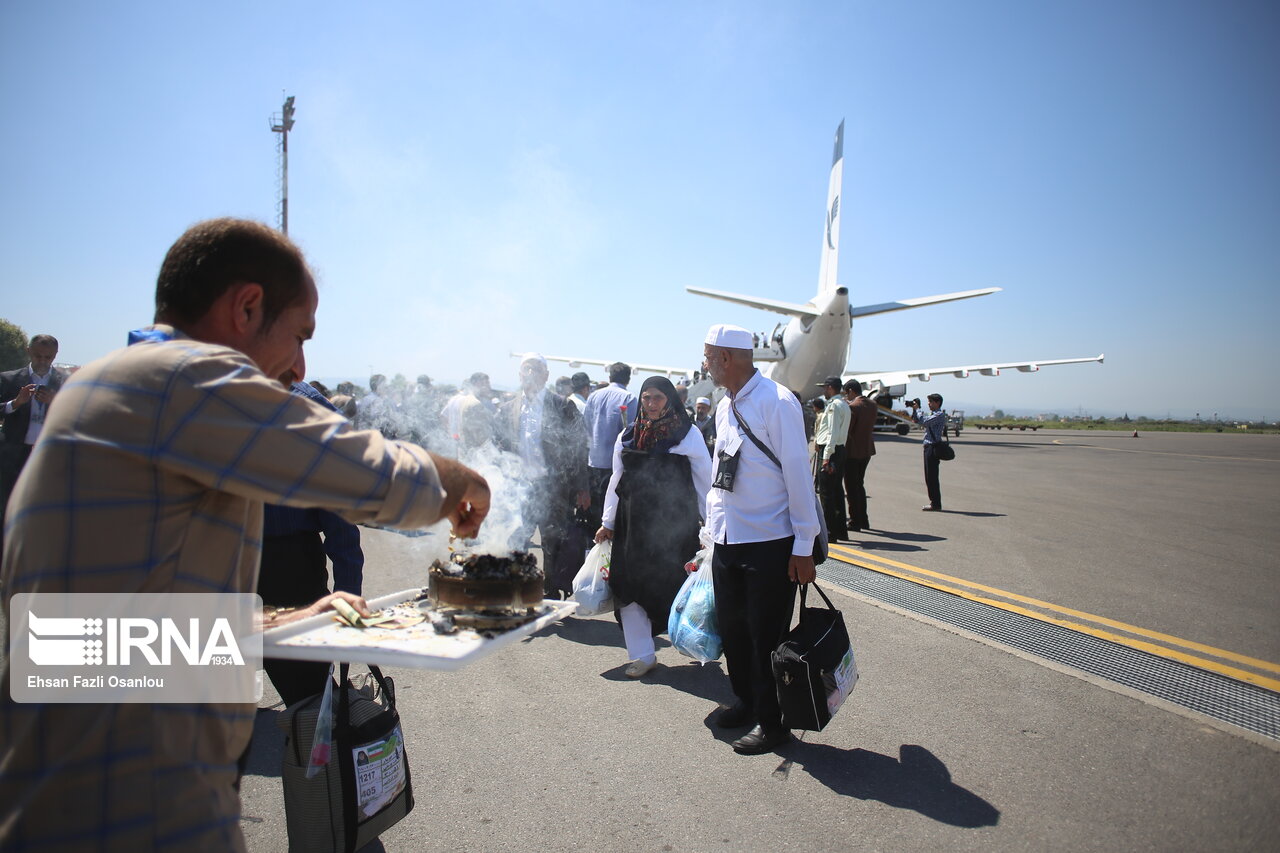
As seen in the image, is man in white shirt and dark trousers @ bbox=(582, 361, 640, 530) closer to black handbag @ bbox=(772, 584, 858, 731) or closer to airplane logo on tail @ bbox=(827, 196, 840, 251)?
black handbag @ bbox=(772, 584, 858, 731)

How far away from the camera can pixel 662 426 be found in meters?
4.75

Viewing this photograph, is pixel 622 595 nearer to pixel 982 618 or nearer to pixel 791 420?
pixel 791 420

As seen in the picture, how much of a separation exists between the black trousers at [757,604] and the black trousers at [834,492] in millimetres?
5743

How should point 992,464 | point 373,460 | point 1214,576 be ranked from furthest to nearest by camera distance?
point 992,464, point 1214,576, point 373,460

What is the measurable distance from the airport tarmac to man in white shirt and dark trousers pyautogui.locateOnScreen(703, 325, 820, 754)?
19.2 inches

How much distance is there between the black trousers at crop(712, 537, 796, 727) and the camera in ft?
12.3

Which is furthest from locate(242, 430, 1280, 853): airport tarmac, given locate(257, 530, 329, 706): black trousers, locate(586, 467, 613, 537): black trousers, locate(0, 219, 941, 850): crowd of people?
locate(0, 219, 941, 850): crowd of people

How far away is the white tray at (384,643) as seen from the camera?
142cm

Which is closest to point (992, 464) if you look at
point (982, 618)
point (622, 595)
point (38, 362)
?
point (982, 618)

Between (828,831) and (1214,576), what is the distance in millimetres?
6944

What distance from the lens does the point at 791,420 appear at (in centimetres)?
367

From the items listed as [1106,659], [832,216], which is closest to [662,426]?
[1106,659]

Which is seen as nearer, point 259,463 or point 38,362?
point 259,463

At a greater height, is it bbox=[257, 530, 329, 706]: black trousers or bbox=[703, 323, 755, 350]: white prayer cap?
bbox=[703, 323, 755, 350]: white prayer cap
